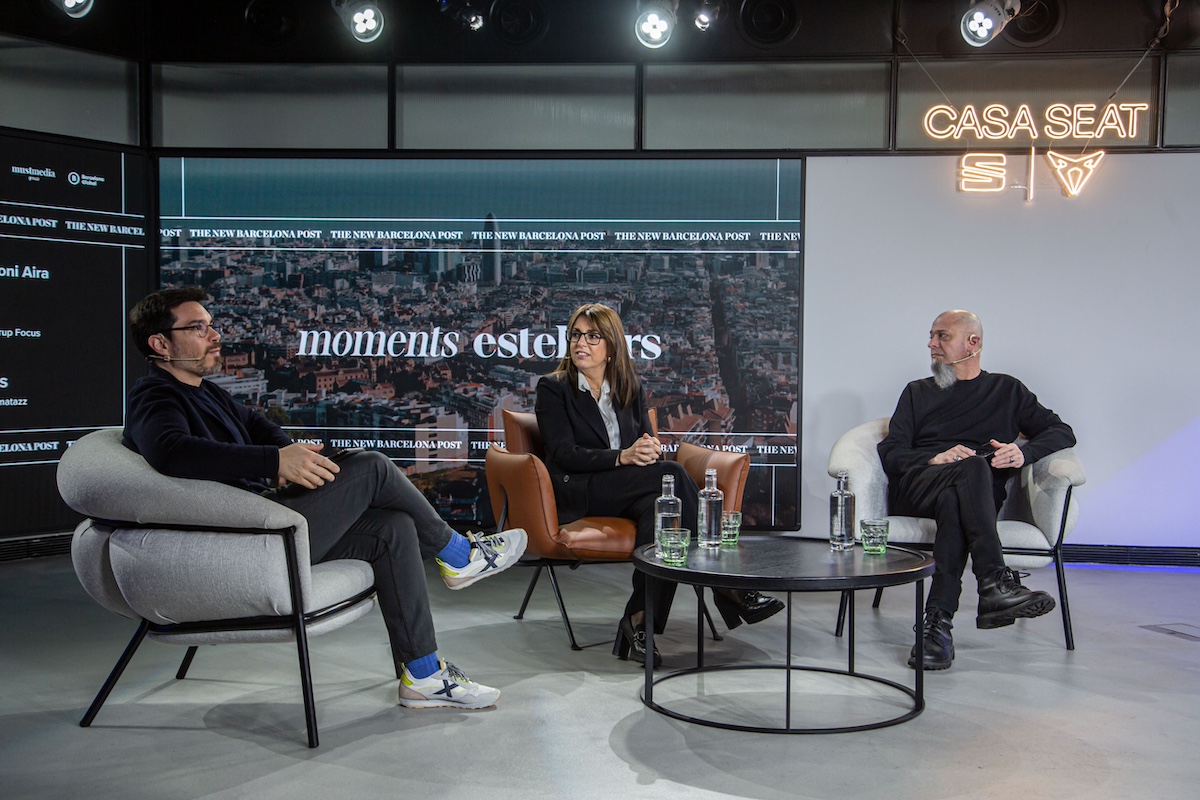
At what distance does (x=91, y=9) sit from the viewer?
5.57 meters

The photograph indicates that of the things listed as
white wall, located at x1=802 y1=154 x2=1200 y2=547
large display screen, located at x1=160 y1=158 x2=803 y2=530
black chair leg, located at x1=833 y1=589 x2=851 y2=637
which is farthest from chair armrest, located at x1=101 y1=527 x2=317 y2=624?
white wall, located at x1=802 y1=154 x2=1200 y2=547

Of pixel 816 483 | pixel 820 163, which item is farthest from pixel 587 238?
pixel 816 483

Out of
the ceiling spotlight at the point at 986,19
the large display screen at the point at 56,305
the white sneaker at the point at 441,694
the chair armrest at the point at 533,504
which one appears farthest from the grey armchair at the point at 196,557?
the ceiling spotlight at the point at 986,19

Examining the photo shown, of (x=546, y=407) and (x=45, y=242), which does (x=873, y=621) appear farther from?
(x=45, y=242)

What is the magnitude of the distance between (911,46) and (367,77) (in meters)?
2.90

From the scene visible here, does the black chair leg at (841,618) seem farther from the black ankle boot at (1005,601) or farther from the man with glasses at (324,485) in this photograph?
the man with glasses at (324,485)

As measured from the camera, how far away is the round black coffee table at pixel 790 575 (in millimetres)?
2768

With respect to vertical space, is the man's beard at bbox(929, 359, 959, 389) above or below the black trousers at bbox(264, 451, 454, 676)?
above

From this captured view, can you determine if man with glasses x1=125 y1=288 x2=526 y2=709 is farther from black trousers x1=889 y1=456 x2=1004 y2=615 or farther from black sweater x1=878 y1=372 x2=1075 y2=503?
black sweater x1=878 y1=372 x2=1075 y2=503

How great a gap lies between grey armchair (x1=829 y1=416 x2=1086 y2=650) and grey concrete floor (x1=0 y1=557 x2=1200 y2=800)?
319 millimetres

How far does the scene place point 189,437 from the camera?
277 cm

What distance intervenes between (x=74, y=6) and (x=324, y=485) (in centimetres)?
370

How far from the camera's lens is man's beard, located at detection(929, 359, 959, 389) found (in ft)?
14.2

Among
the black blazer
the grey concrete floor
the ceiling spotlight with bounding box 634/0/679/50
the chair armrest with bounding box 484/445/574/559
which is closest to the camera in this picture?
the grey concrete floor
